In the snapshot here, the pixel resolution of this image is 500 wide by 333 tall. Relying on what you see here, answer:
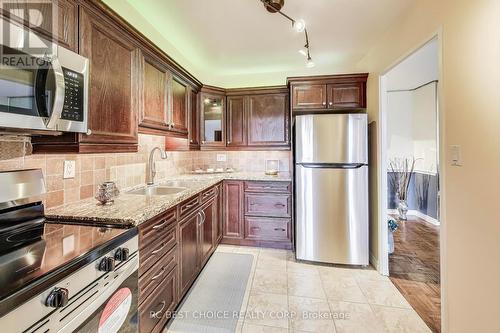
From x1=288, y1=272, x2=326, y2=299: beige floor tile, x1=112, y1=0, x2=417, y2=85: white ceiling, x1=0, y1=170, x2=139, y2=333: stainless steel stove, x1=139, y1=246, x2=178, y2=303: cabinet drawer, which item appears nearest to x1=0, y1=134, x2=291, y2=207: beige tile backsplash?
x1=0, y1=170, x2=139, y2=333: stainless steel stove

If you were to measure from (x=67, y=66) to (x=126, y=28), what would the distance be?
693 mm

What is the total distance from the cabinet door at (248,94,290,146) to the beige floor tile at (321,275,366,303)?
1.77 metres

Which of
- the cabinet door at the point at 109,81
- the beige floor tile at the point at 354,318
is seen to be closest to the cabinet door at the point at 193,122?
the cabinet door at the point at 109,81

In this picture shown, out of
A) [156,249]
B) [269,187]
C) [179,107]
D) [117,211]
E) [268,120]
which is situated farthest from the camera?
[268,120]

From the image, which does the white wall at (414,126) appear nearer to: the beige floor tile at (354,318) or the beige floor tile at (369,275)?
the beige floor tile at (369,275)

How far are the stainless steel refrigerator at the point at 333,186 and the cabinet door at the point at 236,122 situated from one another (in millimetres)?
1006

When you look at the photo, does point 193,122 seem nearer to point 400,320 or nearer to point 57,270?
point 57,270

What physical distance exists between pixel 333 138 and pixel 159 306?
2.17 metres

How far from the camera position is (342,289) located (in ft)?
6.88

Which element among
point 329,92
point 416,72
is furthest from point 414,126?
point 329,92

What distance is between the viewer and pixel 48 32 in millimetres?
1061

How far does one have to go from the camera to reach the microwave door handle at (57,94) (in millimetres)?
975

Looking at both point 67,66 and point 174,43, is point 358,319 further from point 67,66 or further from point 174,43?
point 174,43

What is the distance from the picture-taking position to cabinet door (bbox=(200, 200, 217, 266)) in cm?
229
